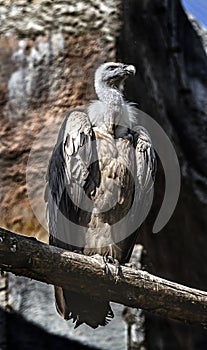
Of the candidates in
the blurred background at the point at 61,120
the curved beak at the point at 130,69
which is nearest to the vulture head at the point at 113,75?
the curved beak at the point at 130,69

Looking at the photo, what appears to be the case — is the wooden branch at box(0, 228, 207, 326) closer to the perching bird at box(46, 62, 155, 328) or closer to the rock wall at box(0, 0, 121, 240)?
the perching bird at box(46, 62, 155, 328)

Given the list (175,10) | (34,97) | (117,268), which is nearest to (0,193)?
(34,97)

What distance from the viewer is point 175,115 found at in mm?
7797

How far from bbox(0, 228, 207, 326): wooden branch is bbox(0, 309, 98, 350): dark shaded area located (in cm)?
119

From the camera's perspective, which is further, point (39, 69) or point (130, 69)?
point (39, 69)

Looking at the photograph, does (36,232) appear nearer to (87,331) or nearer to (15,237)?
(87,331)

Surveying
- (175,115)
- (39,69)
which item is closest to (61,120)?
(39,69)

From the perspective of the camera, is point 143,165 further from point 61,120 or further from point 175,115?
point 175,115

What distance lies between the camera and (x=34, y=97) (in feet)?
22.0

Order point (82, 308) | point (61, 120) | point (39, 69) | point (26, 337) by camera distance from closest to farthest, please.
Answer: point (82, 308) → point (26, 337) → point (61, 120) → point (39, 69)

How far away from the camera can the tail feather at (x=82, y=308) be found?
5.38m

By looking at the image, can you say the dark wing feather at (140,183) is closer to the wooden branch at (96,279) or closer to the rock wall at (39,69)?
the wooden branch at (96,279)

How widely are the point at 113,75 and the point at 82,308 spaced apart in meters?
1.30

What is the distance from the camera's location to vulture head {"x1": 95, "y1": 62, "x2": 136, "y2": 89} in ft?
18.9
